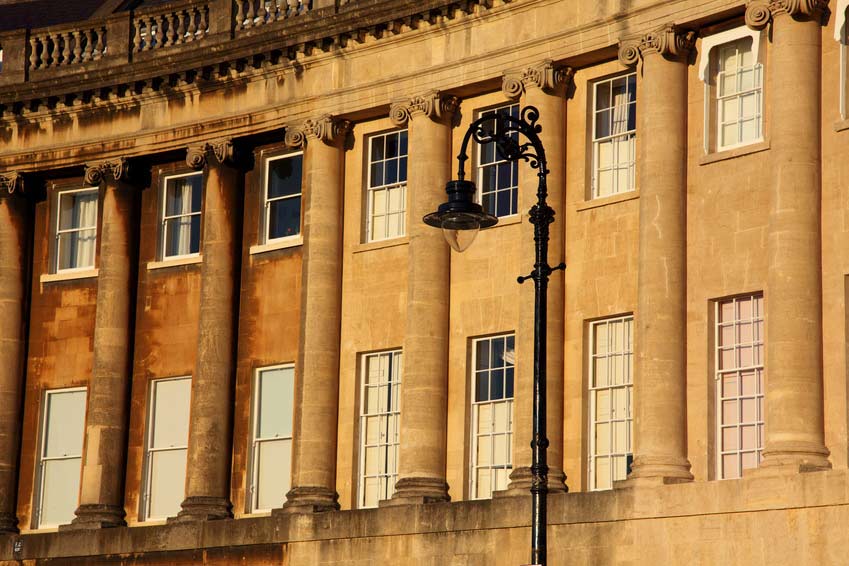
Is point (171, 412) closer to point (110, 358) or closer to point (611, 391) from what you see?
point (110, 358)

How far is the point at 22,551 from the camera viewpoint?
40625 mm

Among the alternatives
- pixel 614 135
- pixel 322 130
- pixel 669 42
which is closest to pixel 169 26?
pixel 322 130

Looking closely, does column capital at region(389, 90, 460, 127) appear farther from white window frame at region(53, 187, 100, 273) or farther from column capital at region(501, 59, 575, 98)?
white window frame at region(53, 187, 100, 273)

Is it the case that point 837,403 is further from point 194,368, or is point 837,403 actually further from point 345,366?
point 194,368

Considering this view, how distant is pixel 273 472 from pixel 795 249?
12620 millimetres

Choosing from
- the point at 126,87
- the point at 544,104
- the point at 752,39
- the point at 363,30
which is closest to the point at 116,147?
the point at 126,87

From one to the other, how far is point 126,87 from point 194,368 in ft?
19.7

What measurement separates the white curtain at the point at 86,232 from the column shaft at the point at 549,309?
11.2 meters

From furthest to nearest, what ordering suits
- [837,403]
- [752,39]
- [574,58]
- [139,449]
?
[139,449] < [574,58] < [752,39] < [837,403]

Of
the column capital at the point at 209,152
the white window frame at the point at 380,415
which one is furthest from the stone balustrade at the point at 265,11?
the white window frame at the point at 380,415

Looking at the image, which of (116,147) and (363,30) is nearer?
(363,30)

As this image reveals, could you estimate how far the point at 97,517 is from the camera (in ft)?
131

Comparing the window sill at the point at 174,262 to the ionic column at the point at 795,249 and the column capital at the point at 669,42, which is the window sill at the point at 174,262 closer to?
the column capital at the point at 669,42

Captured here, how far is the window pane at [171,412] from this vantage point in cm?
4019
